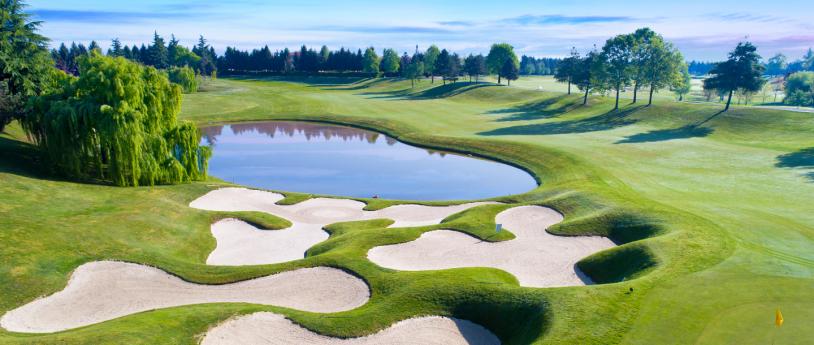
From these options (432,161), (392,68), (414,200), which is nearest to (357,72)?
(392,68)

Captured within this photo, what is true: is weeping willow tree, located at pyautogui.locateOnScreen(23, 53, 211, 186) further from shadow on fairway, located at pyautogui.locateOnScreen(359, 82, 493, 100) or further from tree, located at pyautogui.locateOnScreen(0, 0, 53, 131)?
shadow on fairway, located at pyautogui.locateOnScreen(359, 82, 493, 100)

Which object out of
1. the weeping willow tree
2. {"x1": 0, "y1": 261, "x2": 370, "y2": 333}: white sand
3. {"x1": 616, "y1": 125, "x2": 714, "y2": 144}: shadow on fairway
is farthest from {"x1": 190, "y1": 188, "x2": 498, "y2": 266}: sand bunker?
{"x1": 616, "y1": 125, "x2": 714, "y2": 144}: shadow on fairway

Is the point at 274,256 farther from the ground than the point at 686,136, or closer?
closer

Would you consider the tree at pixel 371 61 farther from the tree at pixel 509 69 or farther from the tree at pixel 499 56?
the tree at pixel 509 69

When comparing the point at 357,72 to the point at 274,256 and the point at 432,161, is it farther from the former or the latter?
the point at 274,256

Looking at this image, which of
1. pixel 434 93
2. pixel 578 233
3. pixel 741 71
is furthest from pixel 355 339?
pixel 434 93
